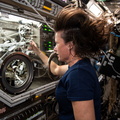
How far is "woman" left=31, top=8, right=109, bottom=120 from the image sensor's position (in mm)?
899

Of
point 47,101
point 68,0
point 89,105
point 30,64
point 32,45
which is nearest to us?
point 89,105

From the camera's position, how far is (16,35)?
271 centimetres

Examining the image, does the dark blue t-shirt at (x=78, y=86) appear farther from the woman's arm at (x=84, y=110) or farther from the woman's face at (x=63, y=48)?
the woman's face at (x=63, y=48)

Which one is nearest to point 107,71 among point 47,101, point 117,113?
point 117,113

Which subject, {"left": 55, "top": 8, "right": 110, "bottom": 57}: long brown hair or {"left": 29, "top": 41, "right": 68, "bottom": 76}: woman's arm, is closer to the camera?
{"left": 55, "top": 8, "right": 110, "bottom": 57}: long brown hair

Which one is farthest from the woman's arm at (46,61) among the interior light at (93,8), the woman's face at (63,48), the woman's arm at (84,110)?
the interior light at (93,8)

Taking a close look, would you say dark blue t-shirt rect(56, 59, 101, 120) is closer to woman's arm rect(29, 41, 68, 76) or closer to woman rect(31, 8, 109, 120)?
woman rect(31, 8, 109, 120)

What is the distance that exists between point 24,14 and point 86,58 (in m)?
1.22

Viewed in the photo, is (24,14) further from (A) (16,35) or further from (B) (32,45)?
(A) (16,35)

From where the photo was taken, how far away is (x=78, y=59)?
109 centimetres

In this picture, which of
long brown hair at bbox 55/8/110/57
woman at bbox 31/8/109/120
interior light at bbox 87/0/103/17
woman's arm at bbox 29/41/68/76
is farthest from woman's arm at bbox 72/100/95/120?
interior light at bbox 87/0/103/17

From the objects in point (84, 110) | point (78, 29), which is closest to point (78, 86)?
point (84, 110)

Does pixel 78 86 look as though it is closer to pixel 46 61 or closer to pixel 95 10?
pixel 46 61

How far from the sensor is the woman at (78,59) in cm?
90
